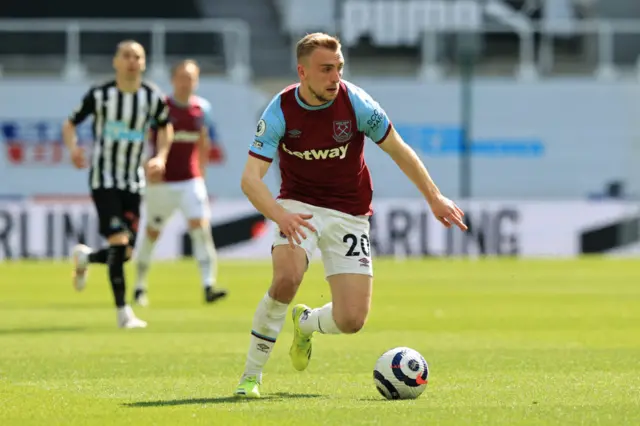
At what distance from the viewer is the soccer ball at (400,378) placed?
742cm

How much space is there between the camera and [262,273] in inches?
878

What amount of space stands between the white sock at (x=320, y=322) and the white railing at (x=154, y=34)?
23072mm

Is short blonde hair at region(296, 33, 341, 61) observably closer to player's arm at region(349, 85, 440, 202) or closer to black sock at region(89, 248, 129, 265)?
player's arm at region(349, 85, 440, 202)

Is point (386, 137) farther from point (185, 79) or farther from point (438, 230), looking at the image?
point (438, 230)

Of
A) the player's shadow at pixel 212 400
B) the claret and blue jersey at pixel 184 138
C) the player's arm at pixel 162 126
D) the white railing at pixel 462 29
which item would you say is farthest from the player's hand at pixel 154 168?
the white railing at pixel 462 29

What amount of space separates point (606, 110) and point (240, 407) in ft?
88.6

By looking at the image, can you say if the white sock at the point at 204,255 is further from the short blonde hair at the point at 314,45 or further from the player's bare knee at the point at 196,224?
the short blonde hair at the point at 314,45

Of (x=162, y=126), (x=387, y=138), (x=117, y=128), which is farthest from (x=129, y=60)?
(x=387, y=138)

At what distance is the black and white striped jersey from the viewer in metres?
12.4

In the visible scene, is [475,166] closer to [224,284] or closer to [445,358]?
[224,284]

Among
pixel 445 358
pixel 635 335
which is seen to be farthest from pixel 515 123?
pixel 445 358

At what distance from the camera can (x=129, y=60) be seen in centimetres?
1215

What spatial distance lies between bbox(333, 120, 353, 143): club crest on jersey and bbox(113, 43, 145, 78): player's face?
471 centimetres

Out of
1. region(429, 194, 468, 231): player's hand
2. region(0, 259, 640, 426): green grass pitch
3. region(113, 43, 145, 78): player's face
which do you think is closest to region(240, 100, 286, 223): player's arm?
region(429, 194, 468, 231): player's hand
